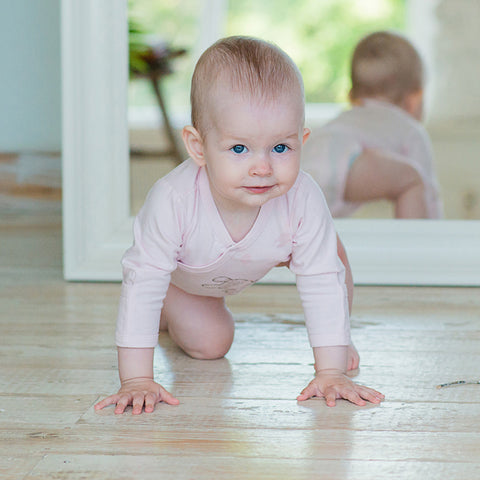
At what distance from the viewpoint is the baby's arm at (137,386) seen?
994 millimetres

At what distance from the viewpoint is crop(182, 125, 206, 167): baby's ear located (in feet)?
3.39

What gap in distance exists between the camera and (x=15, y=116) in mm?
2561

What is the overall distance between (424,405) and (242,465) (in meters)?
0.30

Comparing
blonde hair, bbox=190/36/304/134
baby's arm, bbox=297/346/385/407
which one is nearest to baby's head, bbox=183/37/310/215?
blonde hair, bbox=190/36/304/134

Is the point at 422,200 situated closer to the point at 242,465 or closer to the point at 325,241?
the point at 325,241

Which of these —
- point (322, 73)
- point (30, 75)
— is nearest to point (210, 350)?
point (322, 73)

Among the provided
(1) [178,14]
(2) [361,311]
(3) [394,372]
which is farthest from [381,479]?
(1) [178,14]

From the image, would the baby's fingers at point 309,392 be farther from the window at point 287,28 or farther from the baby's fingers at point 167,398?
the window at point 287,28

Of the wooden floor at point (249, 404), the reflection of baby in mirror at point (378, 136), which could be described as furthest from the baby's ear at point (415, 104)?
the wooden floor at point (249, 404)

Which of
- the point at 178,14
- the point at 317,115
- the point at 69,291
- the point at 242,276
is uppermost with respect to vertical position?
the point at 178,14

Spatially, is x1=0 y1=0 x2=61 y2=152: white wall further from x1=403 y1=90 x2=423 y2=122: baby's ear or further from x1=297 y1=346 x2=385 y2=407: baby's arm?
x1=297 y1=346 x2=385 y2=407: baby's arm

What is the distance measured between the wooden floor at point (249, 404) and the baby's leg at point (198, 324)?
0.08ft

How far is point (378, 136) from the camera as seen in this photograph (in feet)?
5.74

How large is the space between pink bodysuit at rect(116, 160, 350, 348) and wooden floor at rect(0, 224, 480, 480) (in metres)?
0.10
